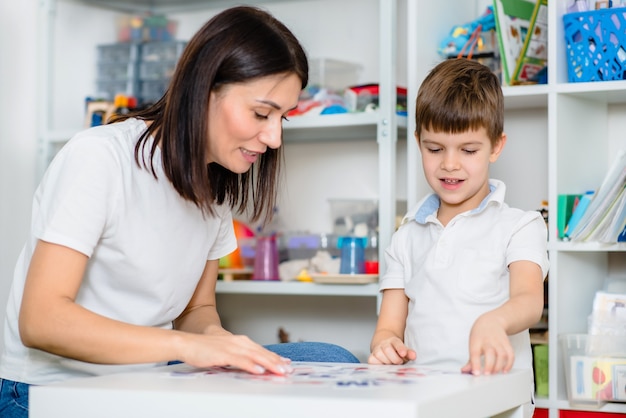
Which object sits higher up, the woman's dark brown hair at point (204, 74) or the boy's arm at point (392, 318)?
the woman's dark brown hair at point (204, 74)

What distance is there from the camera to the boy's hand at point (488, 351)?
1.15 m

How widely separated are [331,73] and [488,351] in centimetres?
143

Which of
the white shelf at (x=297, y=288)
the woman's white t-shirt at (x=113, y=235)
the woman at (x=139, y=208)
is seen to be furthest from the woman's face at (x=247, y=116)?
the white shelf at (x=297, y=288)

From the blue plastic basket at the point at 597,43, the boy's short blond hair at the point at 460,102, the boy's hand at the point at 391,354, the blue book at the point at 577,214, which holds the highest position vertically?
the blue plastic basket at the point at 597,43

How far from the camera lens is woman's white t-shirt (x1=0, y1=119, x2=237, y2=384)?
125 cm

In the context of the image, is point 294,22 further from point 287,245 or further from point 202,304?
point 202,304

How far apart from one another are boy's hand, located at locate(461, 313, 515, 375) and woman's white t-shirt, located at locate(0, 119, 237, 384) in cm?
49

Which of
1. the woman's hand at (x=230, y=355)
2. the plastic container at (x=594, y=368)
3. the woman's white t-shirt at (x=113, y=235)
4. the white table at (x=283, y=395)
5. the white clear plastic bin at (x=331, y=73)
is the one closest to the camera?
the white table at (x=283, y=395)

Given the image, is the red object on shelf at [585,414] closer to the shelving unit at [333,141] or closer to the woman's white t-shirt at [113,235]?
the shelving unit at [333,141]

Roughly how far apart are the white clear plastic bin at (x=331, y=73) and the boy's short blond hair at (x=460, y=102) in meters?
0.83

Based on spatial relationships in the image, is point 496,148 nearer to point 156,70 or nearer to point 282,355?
point 282,355

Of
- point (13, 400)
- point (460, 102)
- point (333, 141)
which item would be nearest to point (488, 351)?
point (460, 102)

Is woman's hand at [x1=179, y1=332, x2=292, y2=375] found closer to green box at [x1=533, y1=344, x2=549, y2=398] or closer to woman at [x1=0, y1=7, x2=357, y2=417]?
woman at [x1=0, y1=7, x2=357, y2=417]

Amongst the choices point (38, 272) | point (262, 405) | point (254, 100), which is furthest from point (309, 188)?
point (262, 405)
